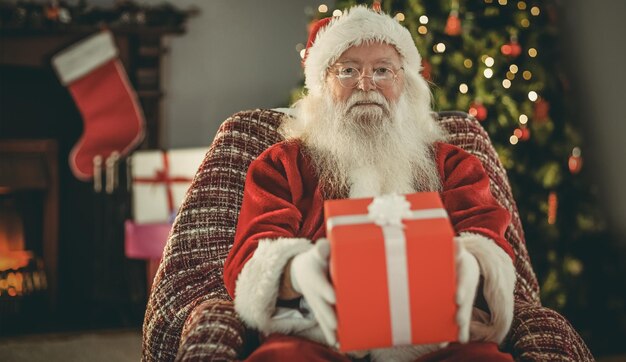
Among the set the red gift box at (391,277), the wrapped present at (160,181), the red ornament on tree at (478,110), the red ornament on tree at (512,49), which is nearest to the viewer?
the red gift box at (391,277)

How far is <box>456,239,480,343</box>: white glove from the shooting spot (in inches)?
54.2

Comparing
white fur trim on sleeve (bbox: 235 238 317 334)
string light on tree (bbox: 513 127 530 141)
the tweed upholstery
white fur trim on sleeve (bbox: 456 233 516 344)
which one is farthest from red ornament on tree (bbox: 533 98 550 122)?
white fur trim on sleeve (bbox: 235 238 317 334)

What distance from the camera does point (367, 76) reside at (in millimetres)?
1919

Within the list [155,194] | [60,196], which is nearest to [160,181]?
[155,194]

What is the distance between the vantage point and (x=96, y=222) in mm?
4500

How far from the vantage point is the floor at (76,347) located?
3.52 meters

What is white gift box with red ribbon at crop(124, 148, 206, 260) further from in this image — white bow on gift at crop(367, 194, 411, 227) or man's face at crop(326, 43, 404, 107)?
white bow on gift at crop(367, 194, 411, 227)

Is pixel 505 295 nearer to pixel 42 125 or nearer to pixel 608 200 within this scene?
pixel 608 200

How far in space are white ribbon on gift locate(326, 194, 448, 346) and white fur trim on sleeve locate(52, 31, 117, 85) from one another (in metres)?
3.31

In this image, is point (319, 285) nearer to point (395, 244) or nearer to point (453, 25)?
point (395, 244)

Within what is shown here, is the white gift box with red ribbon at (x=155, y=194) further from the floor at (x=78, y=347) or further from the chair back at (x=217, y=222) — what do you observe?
the chair back at (x=217, y=222)

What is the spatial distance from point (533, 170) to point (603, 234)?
0.48 metres

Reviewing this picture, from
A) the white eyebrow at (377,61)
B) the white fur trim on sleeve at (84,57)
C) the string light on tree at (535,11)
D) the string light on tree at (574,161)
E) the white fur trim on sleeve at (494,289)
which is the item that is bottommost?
the white fur trim on sleeve at (494,289)

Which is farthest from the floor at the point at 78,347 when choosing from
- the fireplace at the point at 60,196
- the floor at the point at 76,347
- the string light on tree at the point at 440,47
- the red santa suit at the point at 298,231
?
the red santa suit at the point at 298,231
